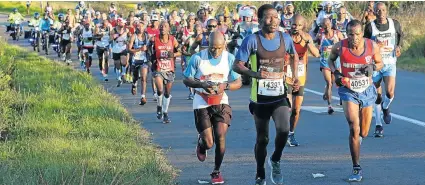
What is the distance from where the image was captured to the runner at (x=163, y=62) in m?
15.5

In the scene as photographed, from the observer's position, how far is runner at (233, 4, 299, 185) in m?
9.29

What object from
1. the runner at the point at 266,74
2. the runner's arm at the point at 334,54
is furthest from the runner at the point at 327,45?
the runner at the point at 266,74

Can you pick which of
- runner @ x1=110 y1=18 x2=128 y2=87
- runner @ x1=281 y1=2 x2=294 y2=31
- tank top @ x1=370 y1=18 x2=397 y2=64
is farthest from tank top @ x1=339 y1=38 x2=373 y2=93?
runner @ x1=110 y1=18 x2=128 y2=87

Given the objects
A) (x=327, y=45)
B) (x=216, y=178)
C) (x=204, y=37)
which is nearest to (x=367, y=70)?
(x=216, y=178)

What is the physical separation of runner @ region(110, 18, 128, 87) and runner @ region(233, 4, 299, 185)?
13.4 metres

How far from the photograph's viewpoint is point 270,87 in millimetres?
9336

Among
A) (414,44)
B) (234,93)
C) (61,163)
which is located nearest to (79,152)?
(61,163)

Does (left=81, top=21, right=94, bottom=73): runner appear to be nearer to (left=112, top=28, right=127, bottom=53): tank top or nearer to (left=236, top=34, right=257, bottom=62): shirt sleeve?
(left=112, top=28, right=127, bottom=53): tank top

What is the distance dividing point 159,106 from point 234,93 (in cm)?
448

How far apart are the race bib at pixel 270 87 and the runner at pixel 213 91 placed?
61 centimetres

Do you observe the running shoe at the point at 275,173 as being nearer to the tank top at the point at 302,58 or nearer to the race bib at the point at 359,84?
the race bib at the point at 359,84

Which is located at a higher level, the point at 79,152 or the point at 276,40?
the point at 276,40

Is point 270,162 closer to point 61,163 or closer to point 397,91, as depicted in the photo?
point 61,163

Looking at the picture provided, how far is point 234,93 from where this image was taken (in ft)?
65.7
